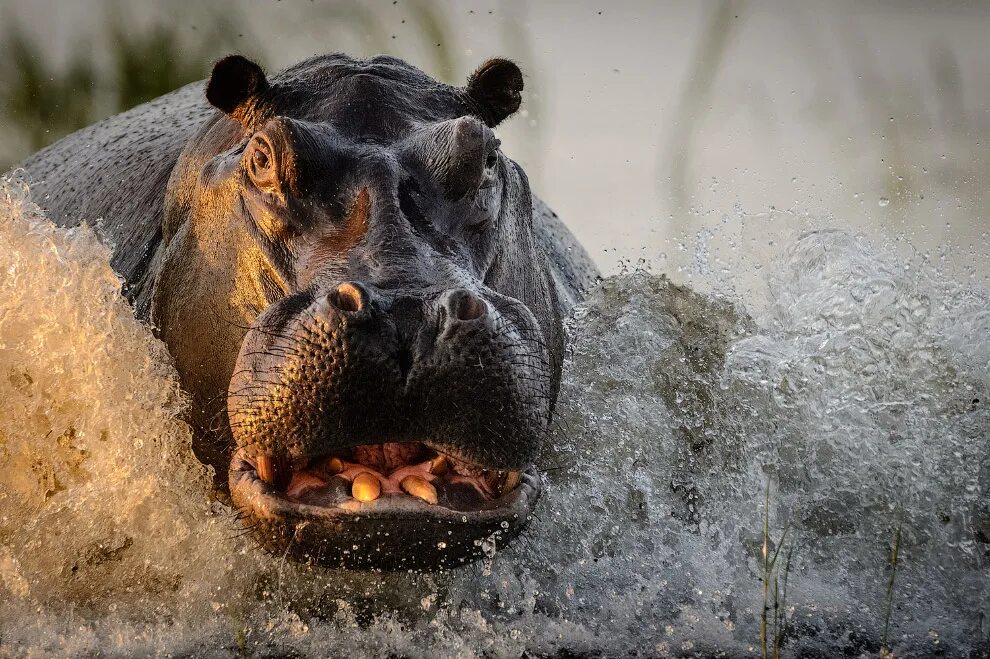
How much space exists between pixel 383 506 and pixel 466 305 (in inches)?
24.6

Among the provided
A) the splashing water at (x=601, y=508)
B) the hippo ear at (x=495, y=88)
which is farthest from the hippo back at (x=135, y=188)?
the hippo ear at (x=495, y=88)

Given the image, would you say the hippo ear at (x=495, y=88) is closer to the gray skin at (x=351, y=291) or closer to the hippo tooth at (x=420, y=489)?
the gray skin at (x=351, y=291)

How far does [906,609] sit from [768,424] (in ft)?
4.10

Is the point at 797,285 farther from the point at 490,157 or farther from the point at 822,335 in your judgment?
the point at 490,157

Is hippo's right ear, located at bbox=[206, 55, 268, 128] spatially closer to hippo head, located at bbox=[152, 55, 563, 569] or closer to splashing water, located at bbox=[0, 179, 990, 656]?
hippo head, located at bbox=[152, 55, 563, 569]

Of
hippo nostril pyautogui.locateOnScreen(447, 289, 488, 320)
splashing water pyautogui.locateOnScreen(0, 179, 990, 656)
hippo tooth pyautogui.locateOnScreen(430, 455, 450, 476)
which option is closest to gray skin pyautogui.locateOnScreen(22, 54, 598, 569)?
hippo nostril pyautogui.locateOnScreen(447, 289, 488, 320)

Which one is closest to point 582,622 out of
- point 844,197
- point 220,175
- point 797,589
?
point 797,589

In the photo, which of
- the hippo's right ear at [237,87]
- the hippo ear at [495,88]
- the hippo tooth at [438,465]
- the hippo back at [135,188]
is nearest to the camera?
the hippo tooth at [438,465]

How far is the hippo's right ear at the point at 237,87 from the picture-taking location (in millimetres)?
4660

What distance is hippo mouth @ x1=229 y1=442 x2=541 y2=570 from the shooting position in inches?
142

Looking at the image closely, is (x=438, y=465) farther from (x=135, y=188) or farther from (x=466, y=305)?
(x=135, y=188)

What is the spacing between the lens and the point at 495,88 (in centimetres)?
523

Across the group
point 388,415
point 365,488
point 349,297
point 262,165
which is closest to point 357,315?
point 349,297

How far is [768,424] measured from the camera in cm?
571
